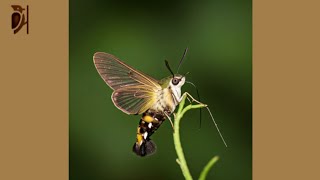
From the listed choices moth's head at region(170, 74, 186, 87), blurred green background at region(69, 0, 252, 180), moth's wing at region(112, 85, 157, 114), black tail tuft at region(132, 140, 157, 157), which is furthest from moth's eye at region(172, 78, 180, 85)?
blurred green background at region(69, 0, 252, 180)

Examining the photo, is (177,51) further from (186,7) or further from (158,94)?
(158,94)

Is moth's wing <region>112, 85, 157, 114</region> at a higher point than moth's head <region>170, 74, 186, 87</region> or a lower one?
lower

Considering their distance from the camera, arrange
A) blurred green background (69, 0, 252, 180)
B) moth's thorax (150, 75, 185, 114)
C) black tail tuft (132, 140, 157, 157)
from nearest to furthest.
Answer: moth's thorax (150, 75, 185, 114), black tail tuft (132, 140, 157, 157), blurred green background (69, 0, 252, 180)

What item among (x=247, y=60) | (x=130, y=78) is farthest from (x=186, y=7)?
(x=130, y=78)

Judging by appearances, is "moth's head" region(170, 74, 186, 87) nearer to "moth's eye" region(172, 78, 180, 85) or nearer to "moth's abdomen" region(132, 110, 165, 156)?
"moth's eye" region(172, 78, 180, 85)

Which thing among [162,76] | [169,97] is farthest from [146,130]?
[162,76]

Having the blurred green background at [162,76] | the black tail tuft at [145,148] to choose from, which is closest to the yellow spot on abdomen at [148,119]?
the black tail tuft at [145,148]

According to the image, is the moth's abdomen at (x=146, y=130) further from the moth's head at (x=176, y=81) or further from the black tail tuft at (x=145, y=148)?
the moth's head at (x=176, y=81)
